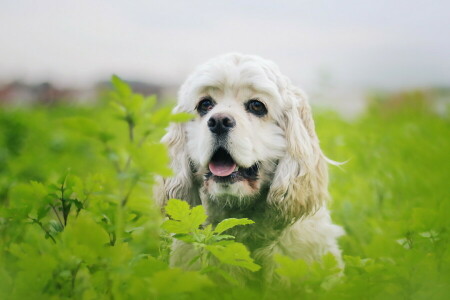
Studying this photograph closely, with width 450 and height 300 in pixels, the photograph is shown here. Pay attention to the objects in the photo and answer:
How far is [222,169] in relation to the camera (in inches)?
107

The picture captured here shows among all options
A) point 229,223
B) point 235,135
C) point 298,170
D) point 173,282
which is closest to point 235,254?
point 229,223

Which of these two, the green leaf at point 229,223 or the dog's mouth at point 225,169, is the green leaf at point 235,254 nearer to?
the green leaf at point 229,223

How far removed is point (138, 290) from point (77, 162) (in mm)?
4894

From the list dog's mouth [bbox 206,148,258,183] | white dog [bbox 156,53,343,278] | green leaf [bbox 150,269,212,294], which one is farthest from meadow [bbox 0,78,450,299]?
dog's mouth [bbox 206,148,258,183]

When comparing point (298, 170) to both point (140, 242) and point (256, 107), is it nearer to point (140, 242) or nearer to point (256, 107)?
point (256, 107)

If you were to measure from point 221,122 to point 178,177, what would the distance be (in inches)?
22.4

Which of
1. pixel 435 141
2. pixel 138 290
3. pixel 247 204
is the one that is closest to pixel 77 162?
pixel 247 204

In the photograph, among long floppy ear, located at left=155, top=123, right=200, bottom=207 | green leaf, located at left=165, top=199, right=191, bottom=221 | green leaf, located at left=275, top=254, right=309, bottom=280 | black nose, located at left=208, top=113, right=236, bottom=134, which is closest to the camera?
green leaf, located at left=275, top=254, right=309, bottom=280

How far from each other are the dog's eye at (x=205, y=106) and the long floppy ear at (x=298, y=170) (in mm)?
469

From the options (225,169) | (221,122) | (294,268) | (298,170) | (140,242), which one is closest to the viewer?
(294,268)

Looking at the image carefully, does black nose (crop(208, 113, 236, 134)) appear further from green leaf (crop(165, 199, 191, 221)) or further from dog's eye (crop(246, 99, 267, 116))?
green leaf (crop(165, 199, 191, 221))

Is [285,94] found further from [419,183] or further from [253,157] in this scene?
[419,183]

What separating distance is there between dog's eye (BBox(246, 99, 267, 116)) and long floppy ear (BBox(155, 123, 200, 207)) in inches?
19.8

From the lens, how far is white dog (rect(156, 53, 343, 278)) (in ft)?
8.86
